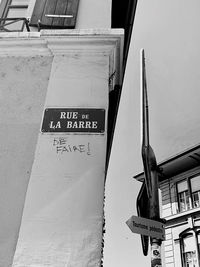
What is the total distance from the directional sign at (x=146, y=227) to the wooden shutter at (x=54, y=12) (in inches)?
101

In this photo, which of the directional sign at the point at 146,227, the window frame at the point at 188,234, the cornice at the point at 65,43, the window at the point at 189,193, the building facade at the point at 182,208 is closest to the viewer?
the directional sign at the point at 146,227

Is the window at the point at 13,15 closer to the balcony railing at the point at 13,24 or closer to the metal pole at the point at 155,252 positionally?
the balcony railing at the point at 13,24

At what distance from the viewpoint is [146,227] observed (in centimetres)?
245

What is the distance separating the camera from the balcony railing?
380 cm

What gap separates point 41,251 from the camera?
2.07 meters

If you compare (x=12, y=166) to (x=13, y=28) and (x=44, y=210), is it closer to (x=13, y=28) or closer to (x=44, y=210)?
(x=44, y=210)

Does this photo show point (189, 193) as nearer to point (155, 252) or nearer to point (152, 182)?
point (152, 182)

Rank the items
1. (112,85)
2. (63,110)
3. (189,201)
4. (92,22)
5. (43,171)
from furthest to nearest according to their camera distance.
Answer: (189,201)
(92,22)
(112,85)
(63,110)
(43,171)

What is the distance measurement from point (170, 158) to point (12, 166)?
15.4 metres

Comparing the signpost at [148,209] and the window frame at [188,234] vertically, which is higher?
the window frame at [188,234]

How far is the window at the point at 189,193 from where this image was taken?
15.9 m

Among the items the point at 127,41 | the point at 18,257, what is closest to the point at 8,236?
the point at 18,257

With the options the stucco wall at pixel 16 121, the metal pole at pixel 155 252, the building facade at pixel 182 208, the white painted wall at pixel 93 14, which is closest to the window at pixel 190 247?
the building facade at pixel 182 208

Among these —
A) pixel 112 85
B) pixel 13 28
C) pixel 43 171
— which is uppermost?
pixel 13 28
